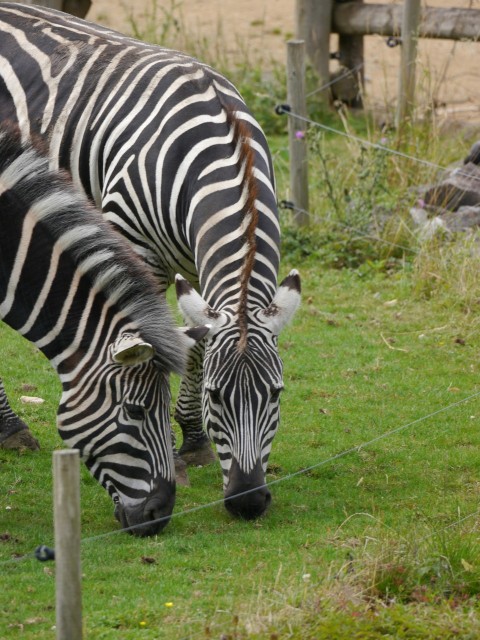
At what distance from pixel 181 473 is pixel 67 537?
287 centimetres

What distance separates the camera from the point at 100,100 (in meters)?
7.16

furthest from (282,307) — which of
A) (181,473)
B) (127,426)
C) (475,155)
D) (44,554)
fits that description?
(475,155)

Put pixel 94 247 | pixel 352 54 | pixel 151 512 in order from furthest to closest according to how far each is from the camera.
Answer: pixel 352 54 < pixel 151 512 < pixel 94 247

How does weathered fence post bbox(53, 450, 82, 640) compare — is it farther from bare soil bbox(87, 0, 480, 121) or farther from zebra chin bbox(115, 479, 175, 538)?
bare soil bbox(87, 0, 480, 121)

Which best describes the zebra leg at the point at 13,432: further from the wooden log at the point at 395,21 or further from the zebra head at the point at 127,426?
the wooden log at the point at 395,21

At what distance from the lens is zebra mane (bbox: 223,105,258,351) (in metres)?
5.82

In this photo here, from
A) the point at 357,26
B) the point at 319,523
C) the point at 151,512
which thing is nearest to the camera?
the point at 151,512

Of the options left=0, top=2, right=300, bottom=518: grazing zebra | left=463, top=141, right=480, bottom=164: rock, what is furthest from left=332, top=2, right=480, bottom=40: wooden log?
left=0, top=2, right=300, bottom=518: grazing zebra

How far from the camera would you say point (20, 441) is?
7.28 meters

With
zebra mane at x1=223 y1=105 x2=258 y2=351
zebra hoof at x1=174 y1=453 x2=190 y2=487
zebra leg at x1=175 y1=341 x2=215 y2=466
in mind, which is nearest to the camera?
zebra mane at x1=223 y1=105 x2=258 y2=351

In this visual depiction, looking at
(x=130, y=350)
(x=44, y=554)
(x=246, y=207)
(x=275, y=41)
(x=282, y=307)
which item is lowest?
(x=275, y=41)

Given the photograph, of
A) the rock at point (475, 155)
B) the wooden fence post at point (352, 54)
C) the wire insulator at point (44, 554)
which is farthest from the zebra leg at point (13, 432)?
the wooden fence post at point (352, 54)

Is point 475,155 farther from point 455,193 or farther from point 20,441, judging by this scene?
point 20,441

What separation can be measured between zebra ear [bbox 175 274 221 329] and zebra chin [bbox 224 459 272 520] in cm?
77
